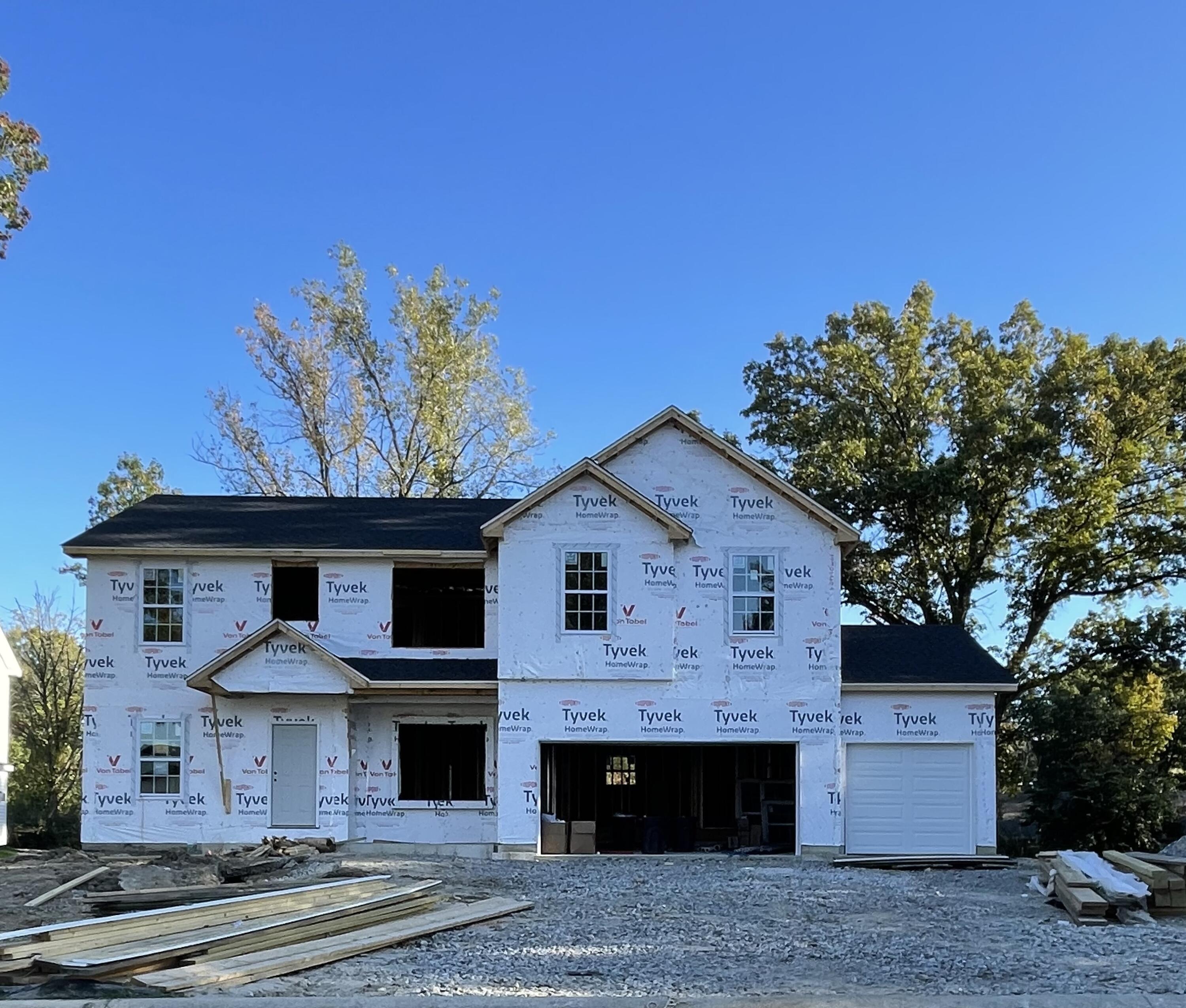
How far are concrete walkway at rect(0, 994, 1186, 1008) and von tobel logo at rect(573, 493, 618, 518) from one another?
14037 millimetres

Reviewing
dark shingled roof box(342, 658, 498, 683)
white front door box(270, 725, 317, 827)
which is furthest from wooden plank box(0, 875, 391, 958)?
white front door box(270, 725, 317, 827)


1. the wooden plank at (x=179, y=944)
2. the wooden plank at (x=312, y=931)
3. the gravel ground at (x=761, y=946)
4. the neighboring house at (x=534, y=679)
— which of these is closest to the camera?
the wooden plank at (x=179, y=944)

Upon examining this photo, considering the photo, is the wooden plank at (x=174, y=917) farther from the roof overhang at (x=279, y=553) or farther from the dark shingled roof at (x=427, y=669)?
the roof overhang at (x=279, y=553)

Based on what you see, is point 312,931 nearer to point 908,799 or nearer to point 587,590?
point 587,590

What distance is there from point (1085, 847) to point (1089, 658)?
6.28 metres

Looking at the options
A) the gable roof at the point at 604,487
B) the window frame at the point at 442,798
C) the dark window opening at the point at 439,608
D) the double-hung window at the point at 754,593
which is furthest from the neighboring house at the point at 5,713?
the double-hung window at the point at 754,593

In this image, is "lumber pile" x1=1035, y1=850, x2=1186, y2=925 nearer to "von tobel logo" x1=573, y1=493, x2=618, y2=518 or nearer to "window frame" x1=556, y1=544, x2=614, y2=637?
"window frame" x1=556, y1=544, x2=614, y2=637

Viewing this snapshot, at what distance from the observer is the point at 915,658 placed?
23.0 metres

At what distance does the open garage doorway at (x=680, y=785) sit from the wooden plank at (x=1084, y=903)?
34.4ft

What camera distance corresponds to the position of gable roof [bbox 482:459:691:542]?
21391mm

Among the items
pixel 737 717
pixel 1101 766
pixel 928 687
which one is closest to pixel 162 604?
pixel 737 717

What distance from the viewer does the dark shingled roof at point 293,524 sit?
22.8m

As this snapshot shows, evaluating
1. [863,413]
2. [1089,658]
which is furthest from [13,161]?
[1089,658]

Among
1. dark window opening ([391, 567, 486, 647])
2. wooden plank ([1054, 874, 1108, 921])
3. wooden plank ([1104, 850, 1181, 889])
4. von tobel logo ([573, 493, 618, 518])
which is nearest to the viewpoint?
wooden plank ([1054, 874, 1108, 921])
